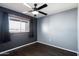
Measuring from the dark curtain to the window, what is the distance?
289mm

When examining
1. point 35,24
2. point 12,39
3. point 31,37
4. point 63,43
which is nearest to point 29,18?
point 35,24

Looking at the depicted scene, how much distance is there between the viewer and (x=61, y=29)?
11.1 ft

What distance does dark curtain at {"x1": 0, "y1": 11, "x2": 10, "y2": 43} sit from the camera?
2.70m

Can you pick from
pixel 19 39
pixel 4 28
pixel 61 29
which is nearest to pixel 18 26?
pixel 19 39

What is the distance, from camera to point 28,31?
428 cm

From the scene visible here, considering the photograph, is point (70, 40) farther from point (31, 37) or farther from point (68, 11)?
point (31, 37)

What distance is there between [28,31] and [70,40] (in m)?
2.77

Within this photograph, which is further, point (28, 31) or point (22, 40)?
point (28, 31)

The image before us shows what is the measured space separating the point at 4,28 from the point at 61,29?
303cm

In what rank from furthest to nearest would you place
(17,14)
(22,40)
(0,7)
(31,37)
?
(31,37) < (22,40) < (17,14) < (0,7)

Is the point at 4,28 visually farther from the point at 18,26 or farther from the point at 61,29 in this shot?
the point at 61,29

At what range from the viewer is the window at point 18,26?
10.6 feet

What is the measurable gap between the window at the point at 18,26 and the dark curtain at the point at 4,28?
0.29 meters

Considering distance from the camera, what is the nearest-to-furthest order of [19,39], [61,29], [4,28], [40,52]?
[4,28], [40,52], [61,29], [19,39]
